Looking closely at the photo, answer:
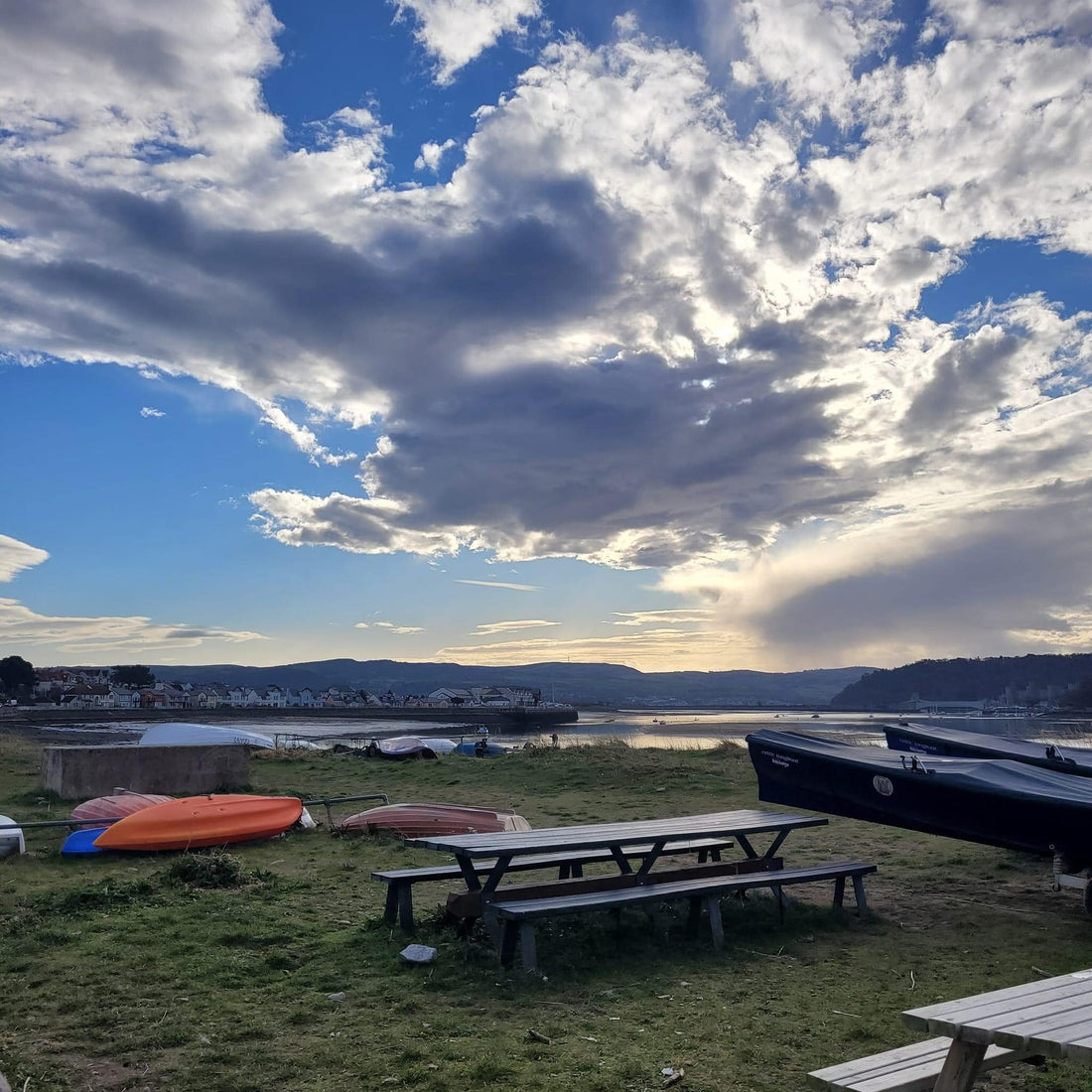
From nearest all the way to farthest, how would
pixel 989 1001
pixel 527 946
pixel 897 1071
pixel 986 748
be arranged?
1. pixel 989 1001
2. pixel 897 1071
3. pixel 527 946
4. pixel 986 748

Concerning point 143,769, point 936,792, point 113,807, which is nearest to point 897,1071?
point 936,792

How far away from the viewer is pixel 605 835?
20.6 ft

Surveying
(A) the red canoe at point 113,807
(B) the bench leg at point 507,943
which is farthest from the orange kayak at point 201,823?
(B) the bench leg at point 507,943

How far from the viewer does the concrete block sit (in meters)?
13.6

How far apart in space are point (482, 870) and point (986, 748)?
6399mm

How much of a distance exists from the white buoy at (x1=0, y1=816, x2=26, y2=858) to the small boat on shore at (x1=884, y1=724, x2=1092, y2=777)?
9051 mm

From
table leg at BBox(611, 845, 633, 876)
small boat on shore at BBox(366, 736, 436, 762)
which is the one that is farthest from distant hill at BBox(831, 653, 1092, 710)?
table leg at BBox(611, 845, 633, 876)

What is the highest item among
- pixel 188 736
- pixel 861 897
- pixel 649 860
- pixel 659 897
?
pixel 188 736

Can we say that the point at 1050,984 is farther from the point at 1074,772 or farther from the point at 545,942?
the point at 1074,772

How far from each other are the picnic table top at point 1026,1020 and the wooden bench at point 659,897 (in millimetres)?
2835

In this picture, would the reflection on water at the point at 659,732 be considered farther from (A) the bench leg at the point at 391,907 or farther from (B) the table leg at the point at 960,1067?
(B) the table leg at the point at 960,1067

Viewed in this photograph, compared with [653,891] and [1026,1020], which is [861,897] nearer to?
[653,891]

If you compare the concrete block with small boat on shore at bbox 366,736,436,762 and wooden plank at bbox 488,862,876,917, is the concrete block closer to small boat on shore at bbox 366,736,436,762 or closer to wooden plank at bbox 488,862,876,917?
small boat on shore at bbox 366,736,436,762

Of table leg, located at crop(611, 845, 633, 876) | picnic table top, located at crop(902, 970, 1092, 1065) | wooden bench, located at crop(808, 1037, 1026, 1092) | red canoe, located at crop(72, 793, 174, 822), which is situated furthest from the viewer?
red canoe, located at crop(72, 793, 174, 822)
